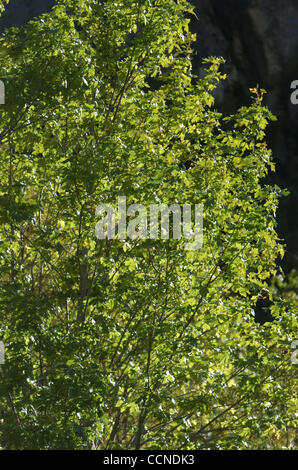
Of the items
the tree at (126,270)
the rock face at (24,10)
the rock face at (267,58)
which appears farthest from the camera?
the rock face at (24,10)

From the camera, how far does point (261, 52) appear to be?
28.9 metres

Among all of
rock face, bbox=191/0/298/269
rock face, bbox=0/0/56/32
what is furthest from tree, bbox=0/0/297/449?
rock face, bbox=0/0/56/32

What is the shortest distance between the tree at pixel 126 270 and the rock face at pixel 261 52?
20.5 metres

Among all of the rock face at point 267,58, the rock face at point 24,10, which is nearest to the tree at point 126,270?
the rock face at point 267,58

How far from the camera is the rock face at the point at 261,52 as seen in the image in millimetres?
28156

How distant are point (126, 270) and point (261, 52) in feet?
79.7

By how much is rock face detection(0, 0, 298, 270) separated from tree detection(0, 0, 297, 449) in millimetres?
20550

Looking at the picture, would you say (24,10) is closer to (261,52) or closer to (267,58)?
(261,52)

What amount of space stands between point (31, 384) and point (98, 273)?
1735 mm

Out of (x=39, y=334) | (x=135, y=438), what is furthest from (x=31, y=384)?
(x=135, y=438)

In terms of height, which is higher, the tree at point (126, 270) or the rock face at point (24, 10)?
the rock face at point (24, 10)

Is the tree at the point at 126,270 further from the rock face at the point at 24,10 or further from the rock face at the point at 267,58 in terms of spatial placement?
the rock face at the point at 24,10

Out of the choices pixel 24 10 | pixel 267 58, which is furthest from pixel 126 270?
pixel 24 10

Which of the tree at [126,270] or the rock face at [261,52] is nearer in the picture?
the tree at [126,270]
